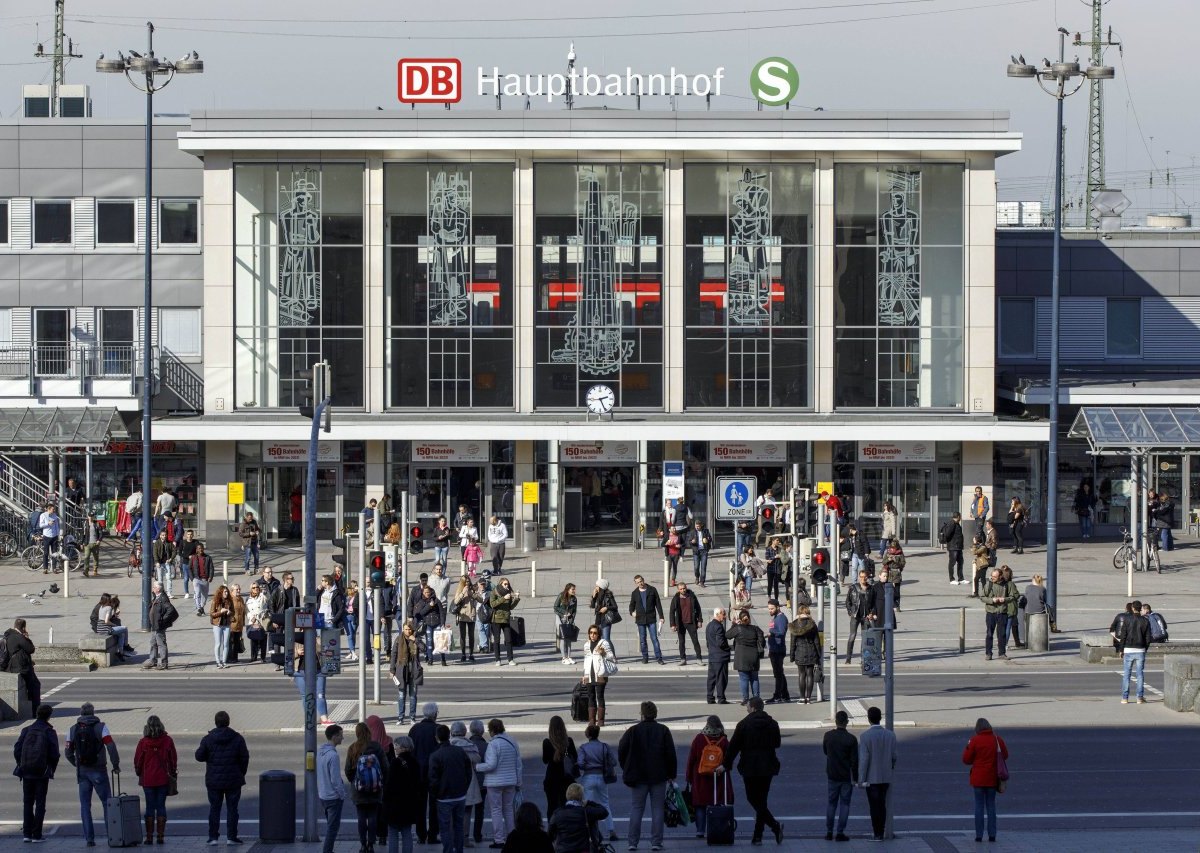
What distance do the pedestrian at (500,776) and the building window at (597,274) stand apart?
32.2m

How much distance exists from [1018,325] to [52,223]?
31042mm

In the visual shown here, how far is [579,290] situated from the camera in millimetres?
51125

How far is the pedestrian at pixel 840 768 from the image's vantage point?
19734 mm

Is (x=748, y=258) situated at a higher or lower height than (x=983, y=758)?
higher

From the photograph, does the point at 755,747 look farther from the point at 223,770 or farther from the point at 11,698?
the point at 11,698

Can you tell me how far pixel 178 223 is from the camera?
5384 centimetres

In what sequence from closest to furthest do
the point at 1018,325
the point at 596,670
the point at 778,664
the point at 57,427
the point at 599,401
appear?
the point at 596,670 → the point at 778,664 → the point at 57,427 → the point at 599,401 → the point at 1018,325

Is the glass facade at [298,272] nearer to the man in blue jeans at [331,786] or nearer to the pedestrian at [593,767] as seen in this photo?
the man in blue jeans at [331,786]

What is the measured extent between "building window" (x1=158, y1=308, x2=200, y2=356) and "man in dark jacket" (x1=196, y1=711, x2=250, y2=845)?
118 ft

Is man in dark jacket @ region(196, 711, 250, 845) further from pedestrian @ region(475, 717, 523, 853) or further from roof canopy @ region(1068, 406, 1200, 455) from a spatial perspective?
roof canopy @ region(1068, 406, 1200, 455)

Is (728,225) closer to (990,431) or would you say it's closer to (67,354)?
(990,431)

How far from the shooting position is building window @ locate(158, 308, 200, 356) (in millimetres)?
54125

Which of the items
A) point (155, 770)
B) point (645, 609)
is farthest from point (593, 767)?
point (645, 609)

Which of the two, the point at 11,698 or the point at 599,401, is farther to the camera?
the point at 599,401
